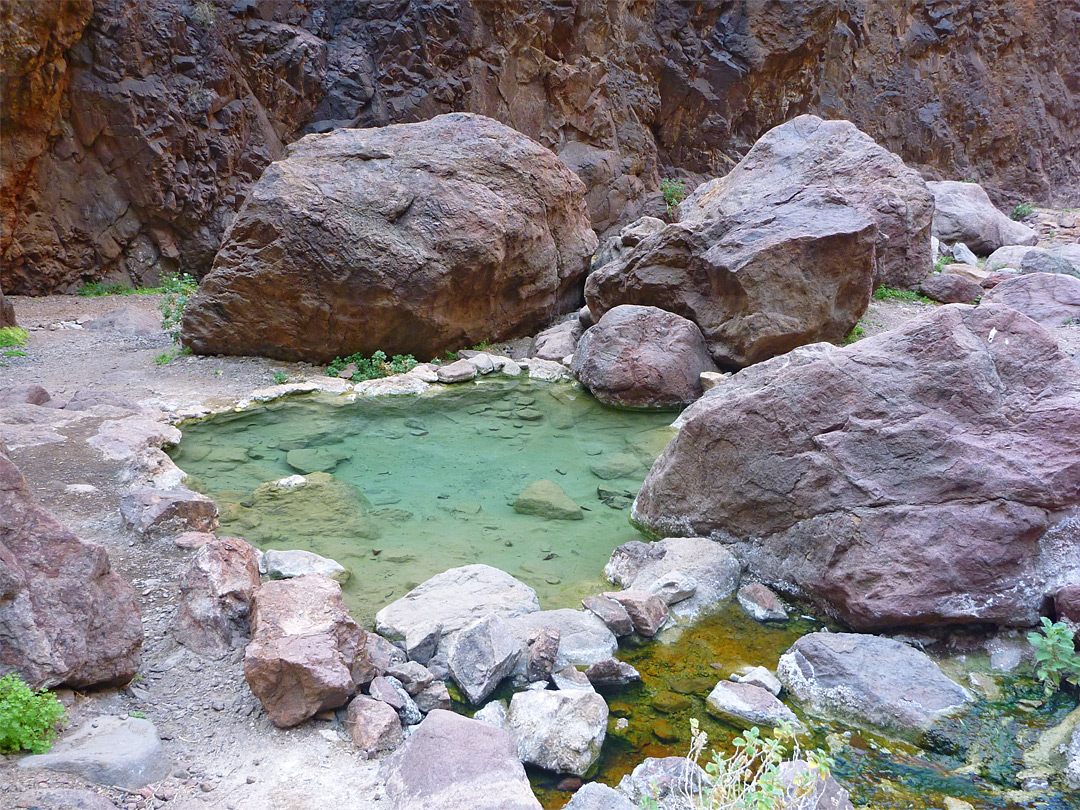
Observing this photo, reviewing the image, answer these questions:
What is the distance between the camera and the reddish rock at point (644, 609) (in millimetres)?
4172

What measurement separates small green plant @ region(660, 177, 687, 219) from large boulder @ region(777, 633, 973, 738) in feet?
47.2

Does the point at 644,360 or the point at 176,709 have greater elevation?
the point at 644,360

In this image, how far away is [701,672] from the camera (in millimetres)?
3908

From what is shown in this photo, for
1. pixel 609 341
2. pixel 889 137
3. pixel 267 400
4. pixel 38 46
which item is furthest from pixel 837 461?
pixel 889 137

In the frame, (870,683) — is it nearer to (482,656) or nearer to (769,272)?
(482,656)

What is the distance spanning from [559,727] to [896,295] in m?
9.58

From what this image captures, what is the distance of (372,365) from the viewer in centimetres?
888

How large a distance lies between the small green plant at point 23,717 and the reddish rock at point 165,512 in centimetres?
187

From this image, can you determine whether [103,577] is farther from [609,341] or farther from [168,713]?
[609,341]

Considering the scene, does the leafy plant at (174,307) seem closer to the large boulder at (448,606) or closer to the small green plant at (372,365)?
the small green plant at (372,365)

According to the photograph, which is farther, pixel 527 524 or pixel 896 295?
pixel 896 295

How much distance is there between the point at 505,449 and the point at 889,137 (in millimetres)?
17678

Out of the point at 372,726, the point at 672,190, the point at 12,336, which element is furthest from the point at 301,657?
the point at 672,190

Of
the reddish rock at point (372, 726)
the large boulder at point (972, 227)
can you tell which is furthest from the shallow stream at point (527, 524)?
the large boulder at point (972, 227)
